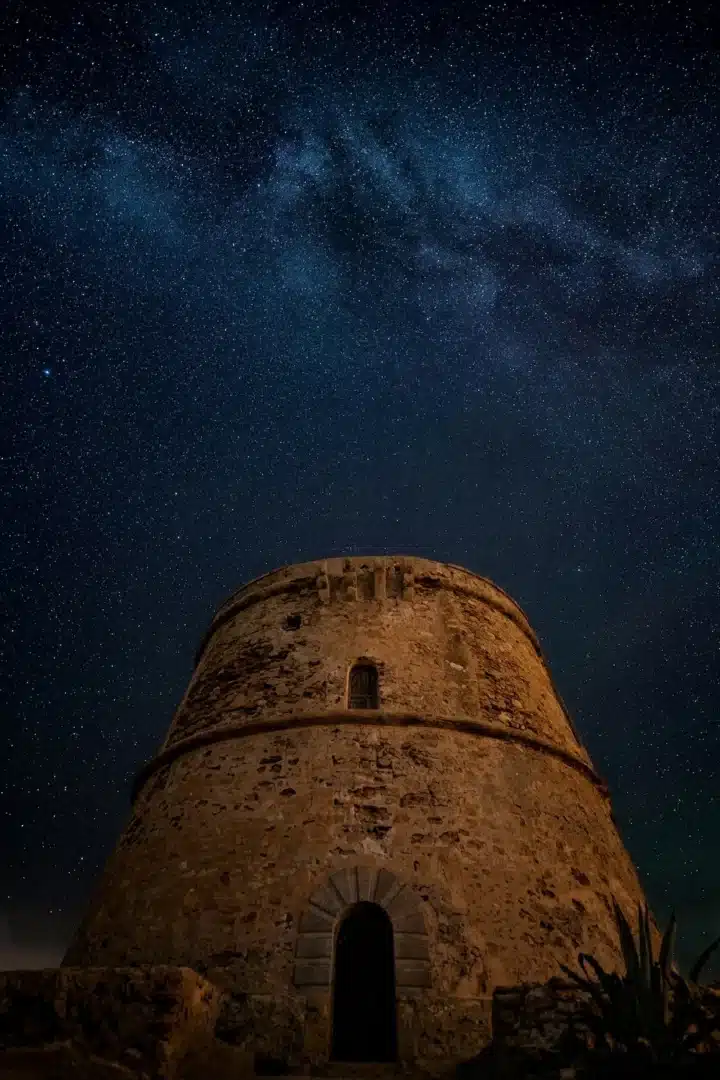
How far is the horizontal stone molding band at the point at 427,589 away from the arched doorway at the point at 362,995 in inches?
197

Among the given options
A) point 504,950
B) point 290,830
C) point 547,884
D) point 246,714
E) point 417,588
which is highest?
point 417,588

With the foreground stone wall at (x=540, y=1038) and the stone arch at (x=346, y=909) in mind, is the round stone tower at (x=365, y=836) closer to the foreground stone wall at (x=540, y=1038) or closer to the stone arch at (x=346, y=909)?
the stone arch at (x=346, y=909)

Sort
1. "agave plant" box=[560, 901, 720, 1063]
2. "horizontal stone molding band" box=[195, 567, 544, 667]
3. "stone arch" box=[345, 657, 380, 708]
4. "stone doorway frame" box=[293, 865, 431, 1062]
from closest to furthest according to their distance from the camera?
"agave plant" box=[560, 901, 720, 1063] < "stone doorway frame" box=[293, 865, 431, 1062] < "stone arch" box=[345, 657, 380, 708] < "horizontal stone molding band" box=[195, 567, 544, 667]

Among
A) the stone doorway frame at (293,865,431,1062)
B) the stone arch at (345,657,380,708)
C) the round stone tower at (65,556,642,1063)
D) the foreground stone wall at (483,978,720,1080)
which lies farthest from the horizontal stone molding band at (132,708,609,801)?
the foreground stone wall at (483,978,720,1080)

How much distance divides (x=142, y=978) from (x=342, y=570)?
21.7 feet

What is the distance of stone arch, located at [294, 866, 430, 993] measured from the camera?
6387 millimetres

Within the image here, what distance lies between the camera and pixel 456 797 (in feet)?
25.8

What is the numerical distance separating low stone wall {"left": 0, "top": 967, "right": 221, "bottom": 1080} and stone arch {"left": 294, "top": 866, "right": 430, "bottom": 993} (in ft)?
5.40

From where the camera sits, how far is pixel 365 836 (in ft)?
24.1

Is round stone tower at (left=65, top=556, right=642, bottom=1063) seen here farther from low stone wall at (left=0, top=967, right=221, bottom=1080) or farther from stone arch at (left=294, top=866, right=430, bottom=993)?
low stone wall at (left=0, top=967, right=221, bottom=1080)

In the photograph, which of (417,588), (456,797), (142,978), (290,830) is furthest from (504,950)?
(417,588)

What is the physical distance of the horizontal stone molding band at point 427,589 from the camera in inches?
427

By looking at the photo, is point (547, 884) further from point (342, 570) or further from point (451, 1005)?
point (342, 570)

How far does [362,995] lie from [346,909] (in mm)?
2369
